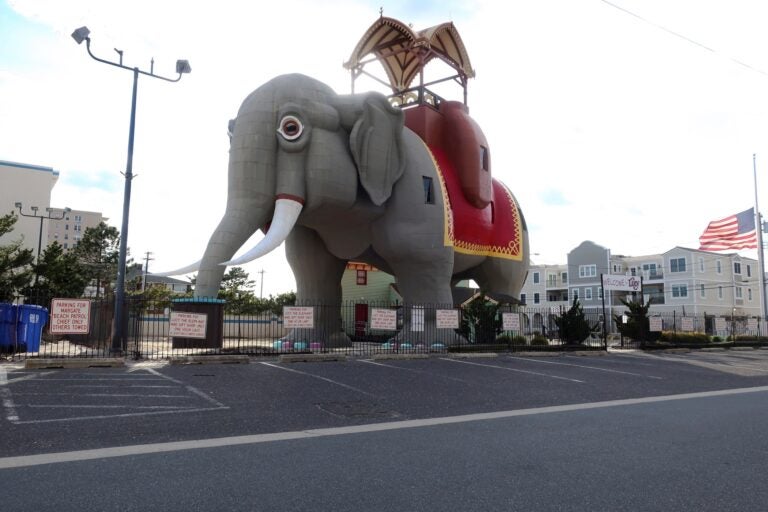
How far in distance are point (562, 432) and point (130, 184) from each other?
13.0 metres

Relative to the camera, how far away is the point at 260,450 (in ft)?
20.0

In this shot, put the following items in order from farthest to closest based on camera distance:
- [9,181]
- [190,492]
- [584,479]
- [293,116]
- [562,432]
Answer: [9,181], [293,116], [562,432], [584,479], [190,492]

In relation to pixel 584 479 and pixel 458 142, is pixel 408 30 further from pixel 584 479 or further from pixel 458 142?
pixel 584 479

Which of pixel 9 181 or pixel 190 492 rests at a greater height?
pixel 9 181

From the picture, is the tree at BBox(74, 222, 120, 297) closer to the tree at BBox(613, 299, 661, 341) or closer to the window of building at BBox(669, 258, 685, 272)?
the tree at BBox(613, 299, 661, 341)

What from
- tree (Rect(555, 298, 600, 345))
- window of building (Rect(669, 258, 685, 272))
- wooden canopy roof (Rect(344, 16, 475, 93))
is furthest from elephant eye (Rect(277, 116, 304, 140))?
window of building (Rect(669, 258, 685, 272))

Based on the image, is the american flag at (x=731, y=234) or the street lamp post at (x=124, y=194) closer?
the street lamp post at (x=124, y=194)

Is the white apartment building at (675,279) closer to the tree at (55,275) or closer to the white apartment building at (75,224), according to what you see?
the tree at (55,275)

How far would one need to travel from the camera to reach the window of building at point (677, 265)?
5697 cm

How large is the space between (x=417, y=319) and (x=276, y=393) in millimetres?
8429

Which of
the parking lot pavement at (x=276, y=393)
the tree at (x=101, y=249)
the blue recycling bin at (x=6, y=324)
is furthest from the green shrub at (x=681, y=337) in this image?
the tree at (x=101, y=249)

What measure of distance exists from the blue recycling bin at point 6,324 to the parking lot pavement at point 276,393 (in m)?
4.37

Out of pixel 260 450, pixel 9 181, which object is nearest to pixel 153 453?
pixel 260 450

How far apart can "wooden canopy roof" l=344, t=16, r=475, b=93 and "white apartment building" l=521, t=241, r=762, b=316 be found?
36.2 m
